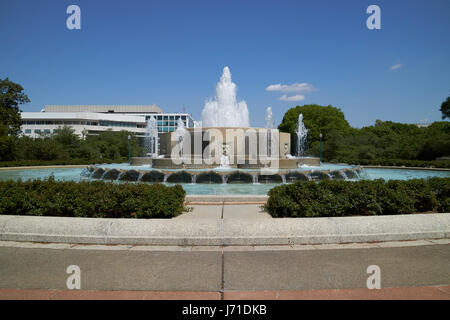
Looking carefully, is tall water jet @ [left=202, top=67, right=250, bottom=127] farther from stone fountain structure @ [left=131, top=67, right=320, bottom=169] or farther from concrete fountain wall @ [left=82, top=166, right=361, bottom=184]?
concrete fountain wall @ [left=82, top=166, right=361, bottom=184]

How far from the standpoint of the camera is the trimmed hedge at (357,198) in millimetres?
7480

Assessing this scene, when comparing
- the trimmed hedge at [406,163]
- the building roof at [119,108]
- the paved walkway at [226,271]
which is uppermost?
the building roof at [119,108]

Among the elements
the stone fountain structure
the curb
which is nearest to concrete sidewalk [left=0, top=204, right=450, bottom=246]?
the curb

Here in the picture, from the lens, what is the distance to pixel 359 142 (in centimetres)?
4772

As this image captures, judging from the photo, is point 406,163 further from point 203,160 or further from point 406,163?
point 203,160

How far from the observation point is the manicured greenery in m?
38.0

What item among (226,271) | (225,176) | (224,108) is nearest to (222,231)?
(226,271)

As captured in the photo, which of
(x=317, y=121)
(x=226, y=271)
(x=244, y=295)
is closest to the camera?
(x=244, y=295)

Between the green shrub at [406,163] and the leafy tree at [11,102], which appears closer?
the green shrub at [406,163]

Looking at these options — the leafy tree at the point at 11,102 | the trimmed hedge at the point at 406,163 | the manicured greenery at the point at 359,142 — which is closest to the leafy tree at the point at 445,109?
the manicured greenery at the point at 359,142

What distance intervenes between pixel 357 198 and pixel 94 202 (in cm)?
689

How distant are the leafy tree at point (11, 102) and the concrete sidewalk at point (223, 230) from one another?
5101cm

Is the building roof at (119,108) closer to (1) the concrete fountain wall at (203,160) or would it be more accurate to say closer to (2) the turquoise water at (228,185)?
(2) the turquoise water at (228,185)
